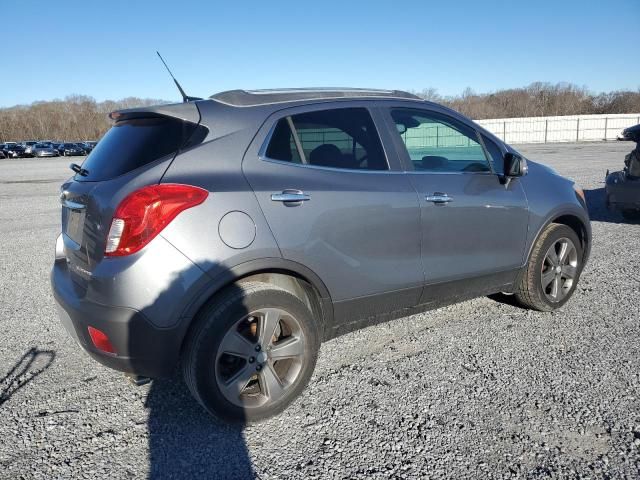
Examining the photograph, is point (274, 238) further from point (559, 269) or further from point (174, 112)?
point (559, 269)

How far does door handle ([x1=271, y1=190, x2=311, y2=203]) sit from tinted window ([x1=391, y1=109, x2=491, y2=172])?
980 millimetres

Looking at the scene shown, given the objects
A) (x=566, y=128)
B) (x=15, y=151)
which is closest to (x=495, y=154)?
(x=566, y=128)

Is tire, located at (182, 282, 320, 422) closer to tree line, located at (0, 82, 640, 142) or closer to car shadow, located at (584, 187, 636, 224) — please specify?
car shadow, located at (584, 187, 636, 224)

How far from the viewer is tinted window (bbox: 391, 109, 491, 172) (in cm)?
337

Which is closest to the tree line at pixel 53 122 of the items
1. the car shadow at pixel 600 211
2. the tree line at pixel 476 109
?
the tree line at pixel 476 109

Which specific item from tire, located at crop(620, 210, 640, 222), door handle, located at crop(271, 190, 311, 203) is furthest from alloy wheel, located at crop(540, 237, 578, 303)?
tire, located at crop(620, 210, 640, 222)

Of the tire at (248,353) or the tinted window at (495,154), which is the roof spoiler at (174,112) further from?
the tinted window at (495,154)

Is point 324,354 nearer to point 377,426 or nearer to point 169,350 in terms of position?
point 377,426

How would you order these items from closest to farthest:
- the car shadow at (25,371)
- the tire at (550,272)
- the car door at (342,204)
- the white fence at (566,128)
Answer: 1. the car door at (342,204)
2. the car shadow at (25,371)
3. the tire at (550,272)
4. the white fence at (566,128)

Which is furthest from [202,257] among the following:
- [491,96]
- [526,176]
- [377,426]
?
[491,96]

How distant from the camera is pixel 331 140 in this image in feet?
9.87

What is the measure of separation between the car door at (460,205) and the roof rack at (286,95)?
248 millimetres

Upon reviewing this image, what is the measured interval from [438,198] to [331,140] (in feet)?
2.81

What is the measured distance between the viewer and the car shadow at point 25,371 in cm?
311
